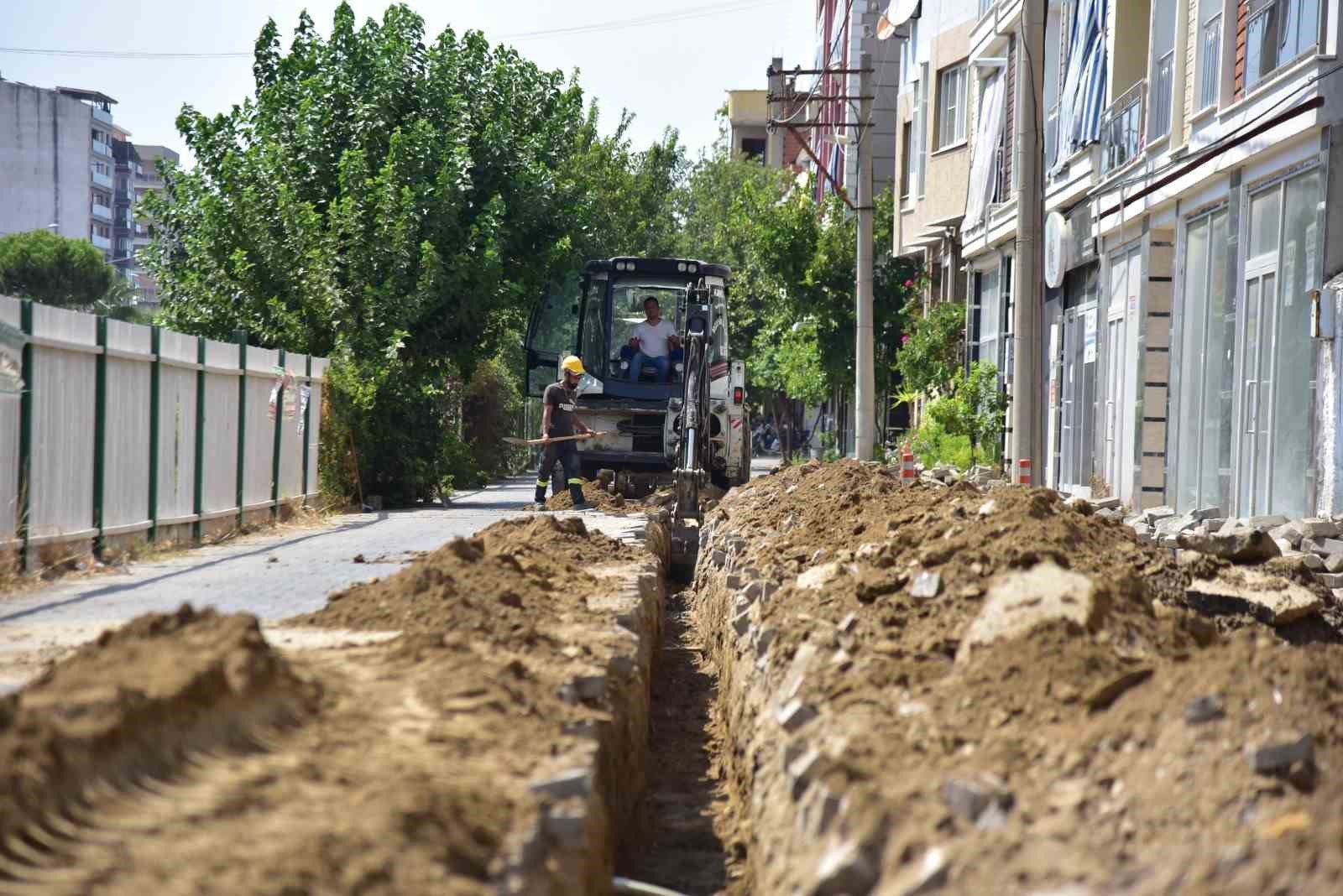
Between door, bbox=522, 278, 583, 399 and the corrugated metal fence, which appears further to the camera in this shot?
door, bbox=522, 278, 583, 399

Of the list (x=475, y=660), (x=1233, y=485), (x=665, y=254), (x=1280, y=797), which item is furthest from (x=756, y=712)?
(x=665, y=254)

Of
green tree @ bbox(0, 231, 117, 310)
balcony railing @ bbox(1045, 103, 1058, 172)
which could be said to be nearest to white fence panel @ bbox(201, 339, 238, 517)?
balcony railing @ bbox(1045, 103, 1058, 172)

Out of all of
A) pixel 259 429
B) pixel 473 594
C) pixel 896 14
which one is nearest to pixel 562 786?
pixel 473 594

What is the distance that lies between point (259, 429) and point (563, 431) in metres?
3.28

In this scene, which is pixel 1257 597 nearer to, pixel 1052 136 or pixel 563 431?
pixel 563 431

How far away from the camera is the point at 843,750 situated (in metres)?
5.21

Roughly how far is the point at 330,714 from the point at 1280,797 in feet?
9.06

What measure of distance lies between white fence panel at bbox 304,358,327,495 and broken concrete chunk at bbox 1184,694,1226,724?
14.5m

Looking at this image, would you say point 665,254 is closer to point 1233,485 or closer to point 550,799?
point 1233,485

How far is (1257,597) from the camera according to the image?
30.7ft

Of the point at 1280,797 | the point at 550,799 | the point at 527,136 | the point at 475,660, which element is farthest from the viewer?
the point at 527,136

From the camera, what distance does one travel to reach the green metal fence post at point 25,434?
10359 mm

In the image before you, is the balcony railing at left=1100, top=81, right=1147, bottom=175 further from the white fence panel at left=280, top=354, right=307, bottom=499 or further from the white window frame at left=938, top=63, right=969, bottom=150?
the white fence panel at left=280, top=354, right=307, bottom=499

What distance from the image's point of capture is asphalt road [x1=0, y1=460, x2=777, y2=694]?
7.75 m
